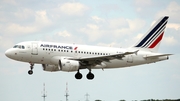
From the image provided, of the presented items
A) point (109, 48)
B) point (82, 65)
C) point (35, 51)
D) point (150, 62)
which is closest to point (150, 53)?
point (150, 62)

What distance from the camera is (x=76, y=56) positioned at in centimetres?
7338

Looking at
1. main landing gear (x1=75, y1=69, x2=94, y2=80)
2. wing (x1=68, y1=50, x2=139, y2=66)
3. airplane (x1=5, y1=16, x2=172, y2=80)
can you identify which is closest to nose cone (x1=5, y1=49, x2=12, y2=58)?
airplane (x1=5, y1=16, x2=172, y2=80)

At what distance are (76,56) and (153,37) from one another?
16408 mm

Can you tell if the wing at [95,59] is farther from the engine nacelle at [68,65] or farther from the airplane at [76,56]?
the engine nacelle at [68,65]

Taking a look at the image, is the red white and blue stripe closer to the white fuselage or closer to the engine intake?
the white fuselage

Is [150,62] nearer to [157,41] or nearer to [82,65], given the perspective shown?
[157,41]

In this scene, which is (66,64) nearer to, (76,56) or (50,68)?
(76,56)

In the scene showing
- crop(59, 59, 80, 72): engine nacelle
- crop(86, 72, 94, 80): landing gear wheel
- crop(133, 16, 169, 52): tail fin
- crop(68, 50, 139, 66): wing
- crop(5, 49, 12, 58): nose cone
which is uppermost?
crop(133, 16, 169, 52): tail fin

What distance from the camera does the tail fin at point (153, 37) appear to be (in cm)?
8100

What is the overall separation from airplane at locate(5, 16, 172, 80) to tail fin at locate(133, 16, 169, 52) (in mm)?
464

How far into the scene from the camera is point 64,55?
72500 mm

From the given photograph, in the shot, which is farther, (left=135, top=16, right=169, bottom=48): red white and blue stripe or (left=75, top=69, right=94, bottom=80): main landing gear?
(left=135, top=16, right=169, bottom=48): red white and blue stripe

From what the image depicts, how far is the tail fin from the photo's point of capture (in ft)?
266

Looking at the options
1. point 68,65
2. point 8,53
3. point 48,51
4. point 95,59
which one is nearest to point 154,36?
point 95,59
